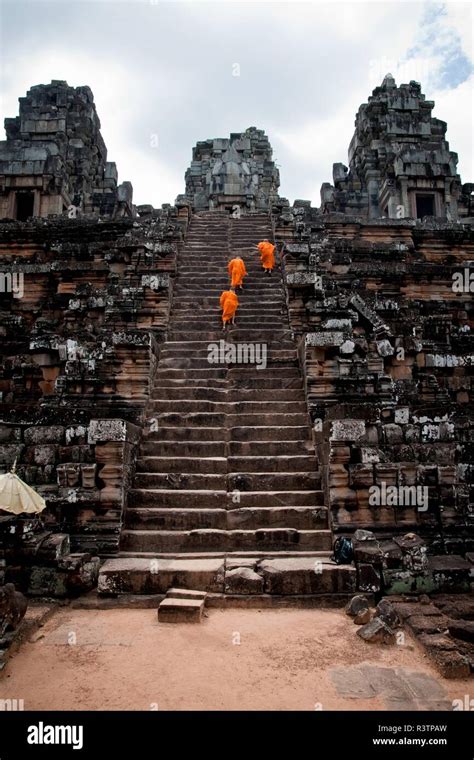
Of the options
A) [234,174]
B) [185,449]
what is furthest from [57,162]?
[185,449]

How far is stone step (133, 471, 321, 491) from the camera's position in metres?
6.88

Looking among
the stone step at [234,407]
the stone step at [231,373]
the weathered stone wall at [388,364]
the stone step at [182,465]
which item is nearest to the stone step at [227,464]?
the stone step at [182,465]

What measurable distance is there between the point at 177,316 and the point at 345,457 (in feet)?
18.7

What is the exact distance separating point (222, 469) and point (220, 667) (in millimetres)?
3277

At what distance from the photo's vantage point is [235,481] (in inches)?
271

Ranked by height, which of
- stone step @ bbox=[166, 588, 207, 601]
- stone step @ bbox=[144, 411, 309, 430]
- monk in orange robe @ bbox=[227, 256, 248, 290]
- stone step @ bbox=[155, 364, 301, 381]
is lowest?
stone step @ bbox=[166, 588, 207, 601]

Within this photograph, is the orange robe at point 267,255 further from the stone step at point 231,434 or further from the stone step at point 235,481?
the stone step at point 235,481

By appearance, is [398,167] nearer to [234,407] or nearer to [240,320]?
[240,320]

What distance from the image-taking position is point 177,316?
10891 mm

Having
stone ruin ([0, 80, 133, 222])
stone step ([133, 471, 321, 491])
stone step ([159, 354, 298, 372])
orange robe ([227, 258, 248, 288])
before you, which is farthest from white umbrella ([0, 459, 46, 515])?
stone ruin ([0, 80, 133, 222])

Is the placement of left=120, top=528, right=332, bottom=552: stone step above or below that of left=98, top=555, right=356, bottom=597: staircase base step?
above

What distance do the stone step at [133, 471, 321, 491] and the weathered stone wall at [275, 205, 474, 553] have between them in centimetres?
42

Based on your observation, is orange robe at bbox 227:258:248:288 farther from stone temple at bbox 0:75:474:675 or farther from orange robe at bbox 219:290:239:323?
orange robe at bbox 219:290:239:323
